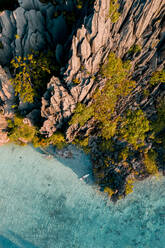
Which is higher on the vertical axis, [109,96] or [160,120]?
[109,96]

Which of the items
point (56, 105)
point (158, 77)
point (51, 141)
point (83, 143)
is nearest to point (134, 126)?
point (158, 77)

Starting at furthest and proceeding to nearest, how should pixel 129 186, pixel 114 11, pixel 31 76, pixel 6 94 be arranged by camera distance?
pixel 129 186 < pixel 6 94 < pixel 31 76 < pixel 114 11

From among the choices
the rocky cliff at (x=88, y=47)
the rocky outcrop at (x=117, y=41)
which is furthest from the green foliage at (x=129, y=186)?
the rocky outcrop at (x=117, y=41)

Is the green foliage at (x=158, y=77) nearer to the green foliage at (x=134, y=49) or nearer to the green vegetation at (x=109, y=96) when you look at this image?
the green vegetation at (x=109, y=96)

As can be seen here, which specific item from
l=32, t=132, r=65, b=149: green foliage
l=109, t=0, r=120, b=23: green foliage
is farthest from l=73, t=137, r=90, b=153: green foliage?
l=109, t=0, r=120, b=23: green foliage

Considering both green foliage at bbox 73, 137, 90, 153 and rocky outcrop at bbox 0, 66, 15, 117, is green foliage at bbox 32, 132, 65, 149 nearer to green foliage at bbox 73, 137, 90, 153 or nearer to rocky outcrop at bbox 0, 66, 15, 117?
green foliage at bbox 73, 137, 90, 153

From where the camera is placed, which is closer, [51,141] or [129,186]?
[51,141]

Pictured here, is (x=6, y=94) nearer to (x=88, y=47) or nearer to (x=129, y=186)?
(x=88, y=47)

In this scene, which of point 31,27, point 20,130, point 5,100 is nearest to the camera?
point 31,27
